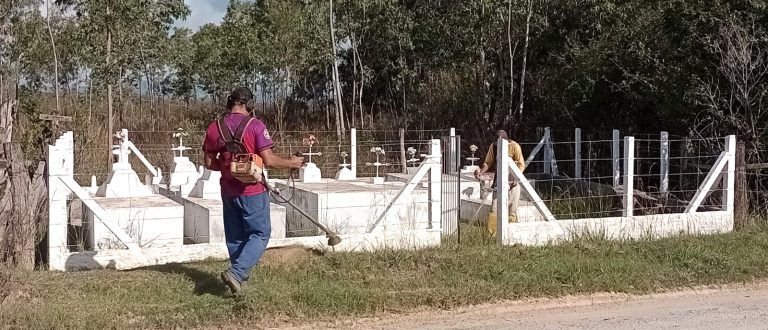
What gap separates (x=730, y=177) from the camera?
34.6 ft

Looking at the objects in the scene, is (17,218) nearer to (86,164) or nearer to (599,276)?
(599,276)

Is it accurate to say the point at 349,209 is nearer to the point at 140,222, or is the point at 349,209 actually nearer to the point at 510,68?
the point at 140,222

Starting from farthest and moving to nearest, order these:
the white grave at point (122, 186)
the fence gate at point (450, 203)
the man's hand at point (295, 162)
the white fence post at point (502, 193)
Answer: the white grave at point (122, 186) → the fence gate at point (450, 203) → the white fence post at point (502, 193) → the man's hand at point (295, 162)

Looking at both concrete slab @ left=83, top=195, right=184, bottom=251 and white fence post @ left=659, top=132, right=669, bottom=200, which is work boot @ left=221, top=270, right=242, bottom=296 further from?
white fence post @ left=659, top=132, right=669, bottom=200

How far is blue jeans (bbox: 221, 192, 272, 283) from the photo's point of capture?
6.50 meters

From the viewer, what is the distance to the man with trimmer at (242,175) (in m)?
6.40

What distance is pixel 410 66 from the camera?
31109 millimetres

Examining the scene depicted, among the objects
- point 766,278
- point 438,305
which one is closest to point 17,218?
point 438,305

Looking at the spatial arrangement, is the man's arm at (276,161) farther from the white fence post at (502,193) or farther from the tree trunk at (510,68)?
the tree trunk at (510,68)

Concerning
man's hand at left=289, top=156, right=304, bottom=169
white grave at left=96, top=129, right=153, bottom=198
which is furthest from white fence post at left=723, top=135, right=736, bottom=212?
white grave at left=96, top=129, right=153, bottom=198

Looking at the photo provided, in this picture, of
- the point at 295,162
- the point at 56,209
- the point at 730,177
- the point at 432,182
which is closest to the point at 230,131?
the point at 295,162

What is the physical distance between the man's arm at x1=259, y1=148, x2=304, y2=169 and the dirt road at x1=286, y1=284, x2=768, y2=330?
141 cm

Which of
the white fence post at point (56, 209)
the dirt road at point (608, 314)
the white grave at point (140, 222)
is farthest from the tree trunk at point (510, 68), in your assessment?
the white fence post at point (56, 209)

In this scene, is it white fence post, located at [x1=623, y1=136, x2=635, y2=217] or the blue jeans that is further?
white fence post, located at [x1=623, y1=136, x2=635, y2=217]
